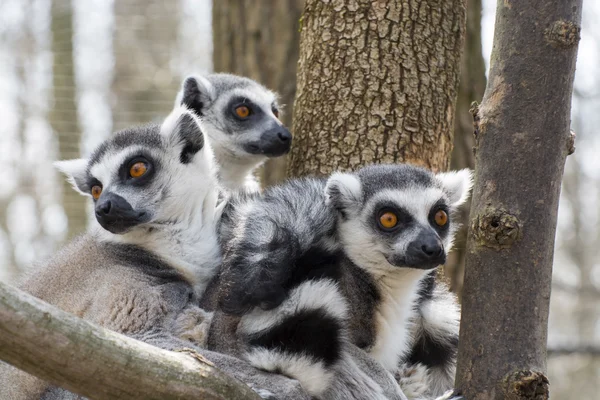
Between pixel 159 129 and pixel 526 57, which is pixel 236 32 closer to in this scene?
pixel 159 129

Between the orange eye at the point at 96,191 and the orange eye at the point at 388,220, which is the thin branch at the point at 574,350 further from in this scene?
the orange eye at the point at 96,191

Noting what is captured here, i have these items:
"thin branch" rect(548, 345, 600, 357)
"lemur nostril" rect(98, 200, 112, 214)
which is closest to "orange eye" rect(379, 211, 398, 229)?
"lemur nostril" rect(98, 200, 112, 214)

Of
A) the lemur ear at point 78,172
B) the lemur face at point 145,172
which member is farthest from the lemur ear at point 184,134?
the lemur ear at point 78,172

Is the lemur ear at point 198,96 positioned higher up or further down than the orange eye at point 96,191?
higher up

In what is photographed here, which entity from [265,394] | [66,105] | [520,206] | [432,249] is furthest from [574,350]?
[66,105]

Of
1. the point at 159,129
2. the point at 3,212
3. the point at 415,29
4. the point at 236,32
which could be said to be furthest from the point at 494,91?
the point at 3,212

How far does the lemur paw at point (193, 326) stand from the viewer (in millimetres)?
3152

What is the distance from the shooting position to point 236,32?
642 centimetres

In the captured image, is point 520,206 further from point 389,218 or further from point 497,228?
point 389,218

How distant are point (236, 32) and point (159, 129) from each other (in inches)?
106

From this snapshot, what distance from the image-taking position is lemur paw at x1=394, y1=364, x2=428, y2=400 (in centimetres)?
365

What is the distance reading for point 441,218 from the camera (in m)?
3.68

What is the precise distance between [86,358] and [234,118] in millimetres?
3432

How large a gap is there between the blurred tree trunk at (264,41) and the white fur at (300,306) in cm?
325
